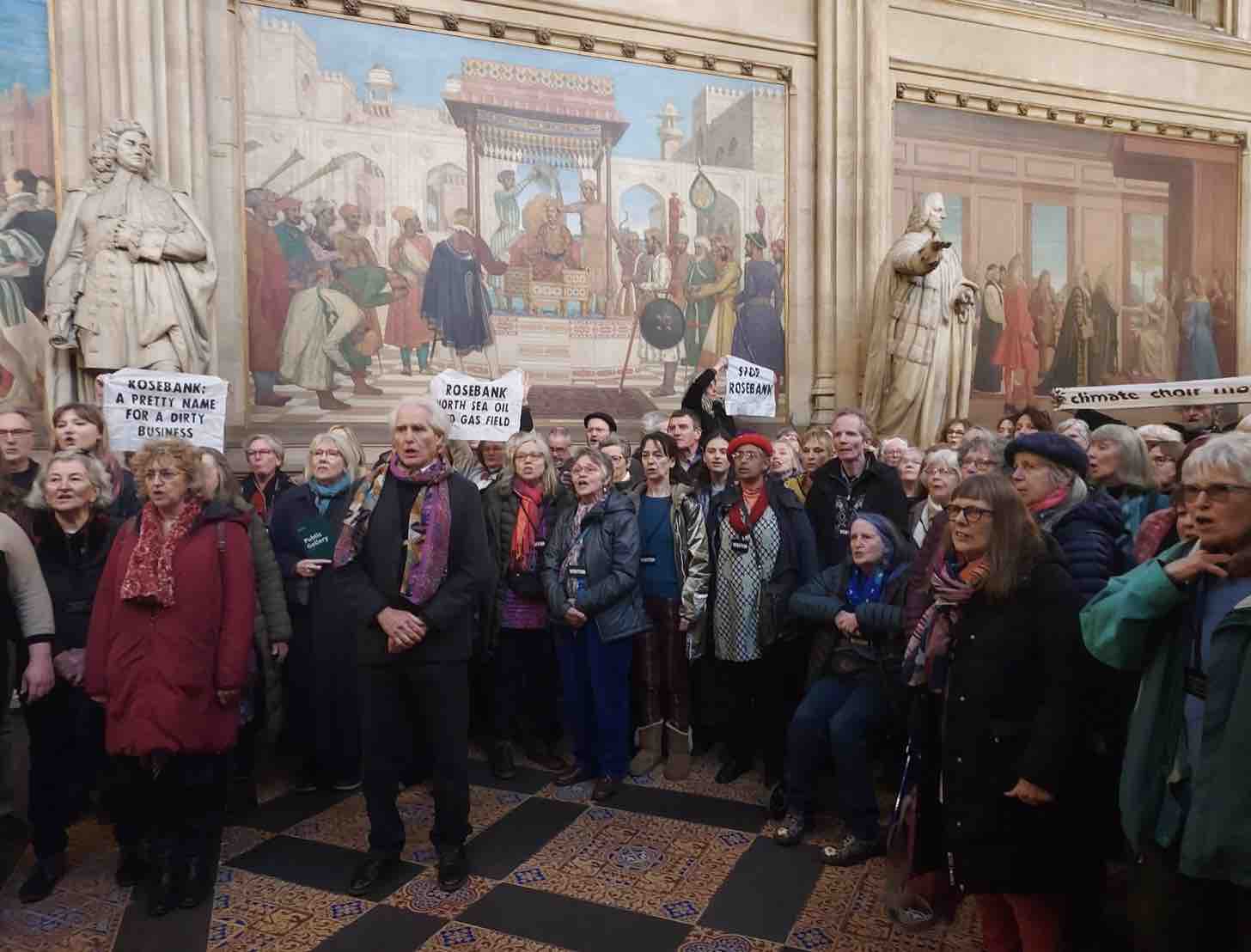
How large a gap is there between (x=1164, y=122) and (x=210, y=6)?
10.6 metres

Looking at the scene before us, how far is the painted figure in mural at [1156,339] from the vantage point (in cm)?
1132

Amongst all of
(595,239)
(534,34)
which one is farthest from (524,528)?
(534,34)

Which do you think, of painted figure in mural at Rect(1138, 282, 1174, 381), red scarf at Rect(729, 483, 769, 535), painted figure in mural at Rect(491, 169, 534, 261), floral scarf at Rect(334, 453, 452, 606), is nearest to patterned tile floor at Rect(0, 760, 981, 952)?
floral scarf at Rect(334, 453, 452, 606)

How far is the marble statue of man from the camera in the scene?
28.9 ft

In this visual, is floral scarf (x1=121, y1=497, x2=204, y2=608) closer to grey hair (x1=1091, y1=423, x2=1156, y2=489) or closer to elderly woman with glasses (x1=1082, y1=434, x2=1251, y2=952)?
elderly woman with glasses (x1=1082, y1=434, x2=1251, y2=952)

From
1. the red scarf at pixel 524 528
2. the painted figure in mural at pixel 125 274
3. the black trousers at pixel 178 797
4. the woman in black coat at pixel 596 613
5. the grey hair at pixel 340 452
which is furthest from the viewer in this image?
the painted figure in mural at pixel 125 274

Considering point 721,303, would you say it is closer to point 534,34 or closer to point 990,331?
point 534,34

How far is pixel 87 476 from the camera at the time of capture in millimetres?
3584

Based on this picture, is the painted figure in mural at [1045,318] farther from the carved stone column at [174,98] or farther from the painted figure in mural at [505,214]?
the carved stone column at [174,98]

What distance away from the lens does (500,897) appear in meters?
3.48

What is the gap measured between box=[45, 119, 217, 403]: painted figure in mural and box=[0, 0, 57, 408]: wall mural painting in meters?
0.85

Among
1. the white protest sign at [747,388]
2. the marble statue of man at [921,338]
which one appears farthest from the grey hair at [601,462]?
the marble statue of man at [921,338]

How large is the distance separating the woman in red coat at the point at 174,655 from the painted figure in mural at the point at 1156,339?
Result: 36.5 feet

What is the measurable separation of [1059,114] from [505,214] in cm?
683
